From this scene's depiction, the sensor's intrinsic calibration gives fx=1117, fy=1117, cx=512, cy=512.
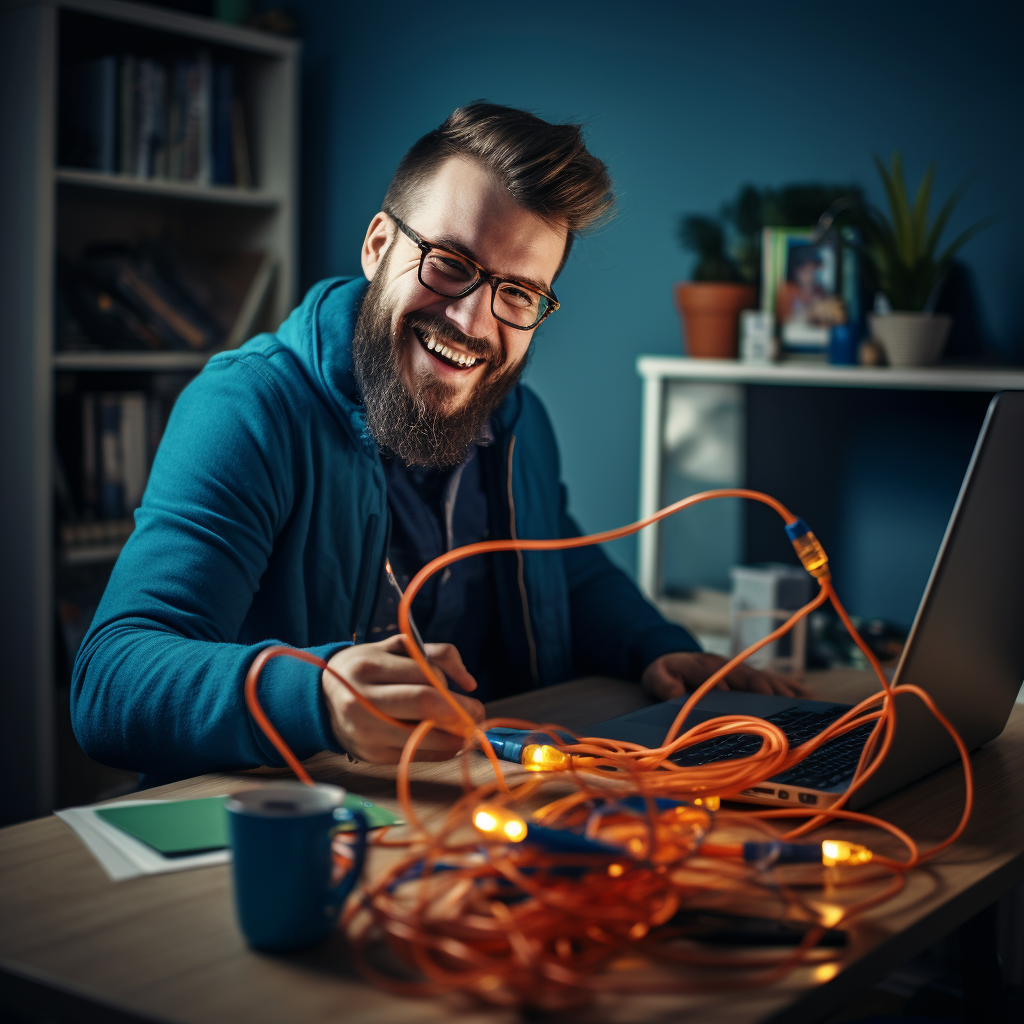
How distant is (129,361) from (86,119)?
55 centimetres

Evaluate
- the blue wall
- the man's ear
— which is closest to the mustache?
the man's ear

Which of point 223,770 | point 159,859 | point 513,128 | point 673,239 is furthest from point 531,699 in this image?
point 673,239

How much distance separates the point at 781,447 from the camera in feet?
8.17

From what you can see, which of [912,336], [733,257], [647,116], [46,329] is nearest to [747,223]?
[733,257]

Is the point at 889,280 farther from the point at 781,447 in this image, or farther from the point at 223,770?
the point at 223,770

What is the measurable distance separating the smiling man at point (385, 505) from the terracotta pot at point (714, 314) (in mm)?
741

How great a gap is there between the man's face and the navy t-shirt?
0.20 ft

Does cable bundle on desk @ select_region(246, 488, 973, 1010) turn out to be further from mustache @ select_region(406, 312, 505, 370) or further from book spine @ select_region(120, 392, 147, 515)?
book spine @ select_region(120, 392, 147, 515)

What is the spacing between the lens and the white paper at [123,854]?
0.77 meters

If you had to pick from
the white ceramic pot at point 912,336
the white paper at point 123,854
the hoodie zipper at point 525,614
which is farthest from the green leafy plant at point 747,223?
the white paper at point 123,854

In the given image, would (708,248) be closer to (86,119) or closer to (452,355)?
(452,355)

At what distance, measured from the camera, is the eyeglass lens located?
A: 4.52ft

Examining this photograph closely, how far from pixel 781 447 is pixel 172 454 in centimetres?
158

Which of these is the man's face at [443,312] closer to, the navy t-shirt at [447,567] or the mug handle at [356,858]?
the navy t-shirt at [447,567]
